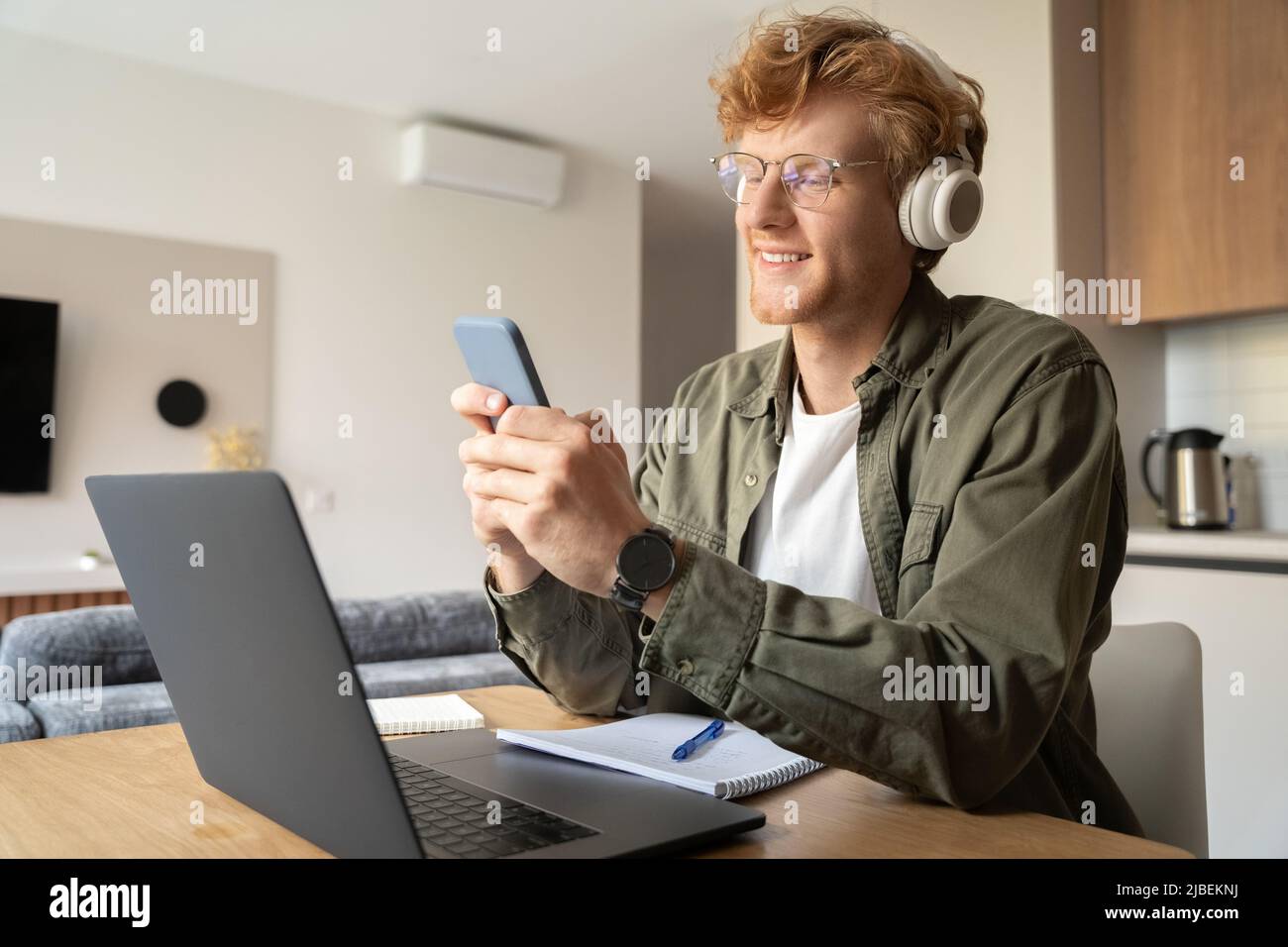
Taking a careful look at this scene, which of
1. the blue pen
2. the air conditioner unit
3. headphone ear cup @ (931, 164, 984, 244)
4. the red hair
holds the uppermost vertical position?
the air conditioner unit

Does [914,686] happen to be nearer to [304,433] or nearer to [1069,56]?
[1069,56]

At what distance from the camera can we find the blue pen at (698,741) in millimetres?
838

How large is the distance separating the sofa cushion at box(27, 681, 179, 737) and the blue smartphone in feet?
5.48

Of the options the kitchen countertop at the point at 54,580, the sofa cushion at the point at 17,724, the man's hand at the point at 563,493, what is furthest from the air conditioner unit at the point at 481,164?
the man's hand at the point at 563,493

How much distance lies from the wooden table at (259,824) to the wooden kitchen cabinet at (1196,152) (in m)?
2.55

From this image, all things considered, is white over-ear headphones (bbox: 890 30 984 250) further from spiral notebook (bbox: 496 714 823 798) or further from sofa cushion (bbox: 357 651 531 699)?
sofa cushion (bbox: 357 651 531 699)

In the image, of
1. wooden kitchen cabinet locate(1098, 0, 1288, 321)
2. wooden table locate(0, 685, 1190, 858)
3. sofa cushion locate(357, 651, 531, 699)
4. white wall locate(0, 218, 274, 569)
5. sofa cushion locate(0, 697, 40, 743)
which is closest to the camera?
wooden table locate(0, 685, 1190, 858)

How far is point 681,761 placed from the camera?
0.83 metres

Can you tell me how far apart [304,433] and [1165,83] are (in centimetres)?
363

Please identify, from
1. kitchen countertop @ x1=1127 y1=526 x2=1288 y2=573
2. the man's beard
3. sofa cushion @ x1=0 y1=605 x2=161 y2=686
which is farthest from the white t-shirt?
sofa cushion @ x1=0 y1=605 x2=161 y2=686

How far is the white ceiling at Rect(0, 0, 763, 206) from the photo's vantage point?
3816 millimetres

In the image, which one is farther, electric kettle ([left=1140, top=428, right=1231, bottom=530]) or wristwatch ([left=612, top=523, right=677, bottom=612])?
electric kettle ([left=1140, top=428, right=1231, bottom=530])

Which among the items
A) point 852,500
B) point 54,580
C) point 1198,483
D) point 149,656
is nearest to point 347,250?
point 54,580
